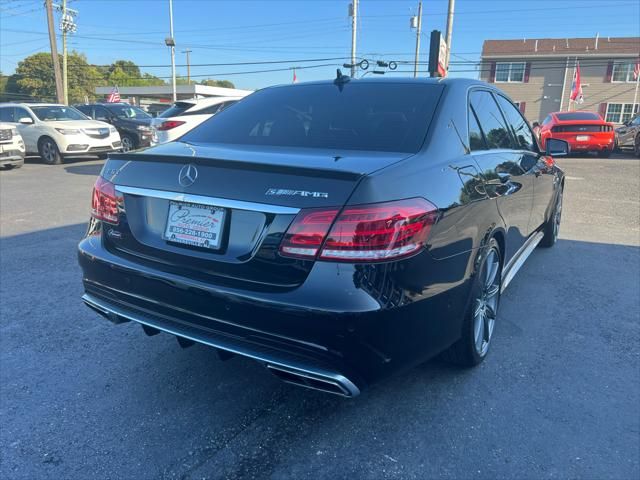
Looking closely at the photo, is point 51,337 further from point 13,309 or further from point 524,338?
point 524,338

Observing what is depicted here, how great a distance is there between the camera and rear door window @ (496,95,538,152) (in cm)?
394

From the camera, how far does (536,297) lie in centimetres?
424

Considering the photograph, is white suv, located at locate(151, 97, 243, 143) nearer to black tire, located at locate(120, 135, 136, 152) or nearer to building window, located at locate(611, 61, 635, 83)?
black tire, located at locate(120, 135, 136, 152)

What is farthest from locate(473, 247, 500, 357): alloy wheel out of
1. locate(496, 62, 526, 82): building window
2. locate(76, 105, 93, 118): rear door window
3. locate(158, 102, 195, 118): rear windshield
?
locate(496, 62, 526, 82): building window

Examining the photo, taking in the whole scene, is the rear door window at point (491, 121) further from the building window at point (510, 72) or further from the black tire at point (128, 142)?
the building window at point (510, 72)

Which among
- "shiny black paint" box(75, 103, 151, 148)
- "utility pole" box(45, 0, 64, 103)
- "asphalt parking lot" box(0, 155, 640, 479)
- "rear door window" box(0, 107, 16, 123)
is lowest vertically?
"asphalt parking lot" box(0, 155, 640, 479)

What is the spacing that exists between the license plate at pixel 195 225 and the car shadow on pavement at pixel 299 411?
93 centimetres

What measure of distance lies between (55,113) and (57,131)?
0.98 meters

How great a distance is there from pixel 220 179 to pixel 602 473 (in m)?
2.07

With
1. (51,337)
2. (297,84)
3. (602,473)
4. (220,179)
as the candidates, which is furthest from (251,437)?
(297,84)

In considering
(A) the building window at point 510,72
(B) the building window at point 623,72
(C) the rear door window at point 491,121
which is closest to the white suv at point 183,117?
(C) the rear door window at point 491,121

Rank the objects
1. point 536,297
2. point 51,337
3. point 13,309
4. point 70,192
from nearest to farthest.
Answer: point 51,337
point 13,309
point 536,297
point 70,192

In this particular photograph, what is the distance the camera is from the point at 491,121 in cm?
344

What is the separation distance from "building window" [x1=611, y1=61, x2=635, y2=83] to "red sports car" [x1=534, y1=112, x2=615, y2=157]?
20.2 m
